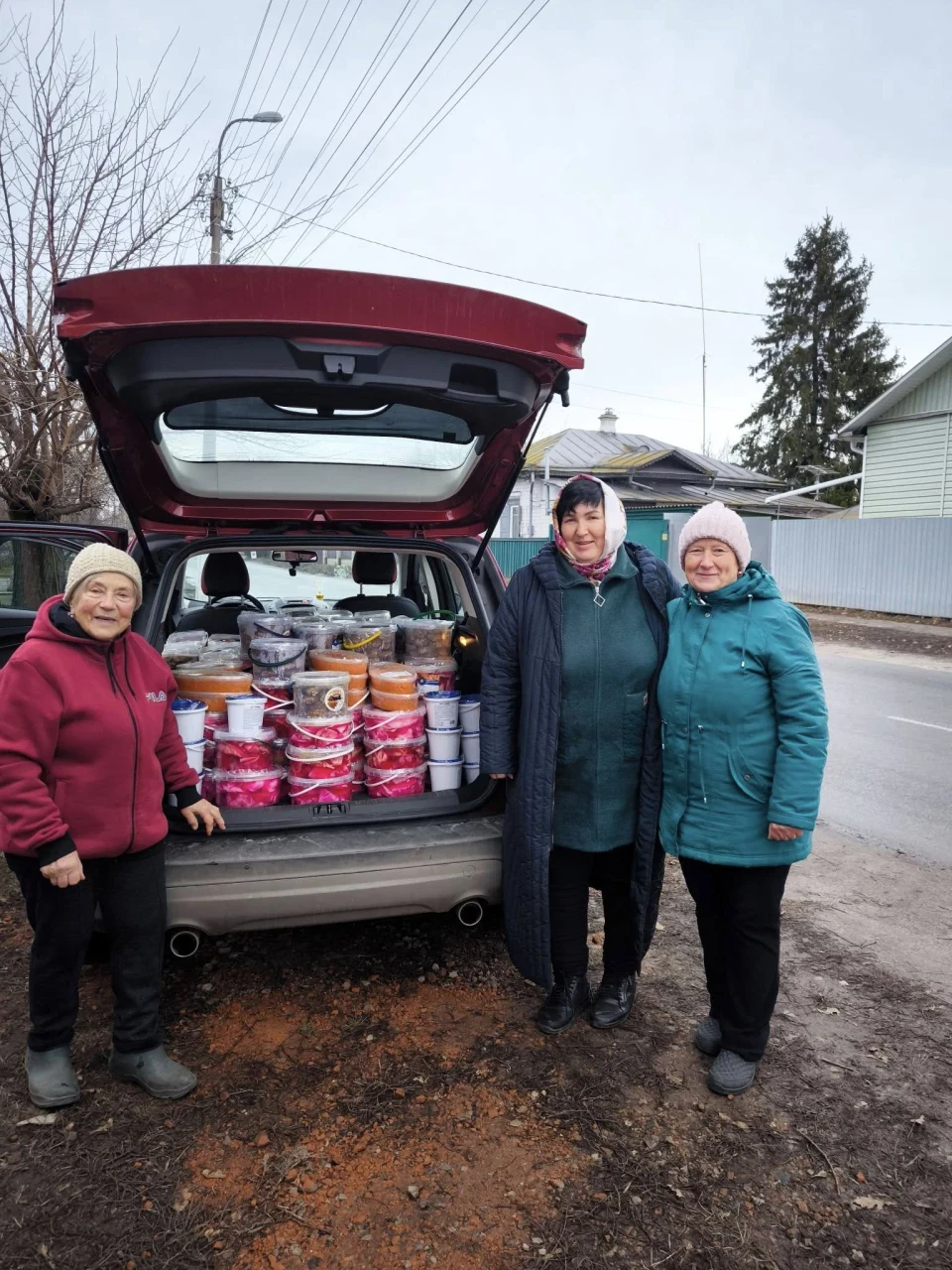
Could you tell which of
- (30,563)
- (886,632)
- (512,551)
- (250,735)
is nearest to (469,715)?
(250,735)

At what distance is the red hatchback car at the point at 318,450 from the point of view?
2227mm

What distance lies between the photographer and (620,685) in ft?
8.71

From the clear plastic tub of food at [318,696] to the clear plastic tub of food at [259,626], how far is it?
464 millimetres

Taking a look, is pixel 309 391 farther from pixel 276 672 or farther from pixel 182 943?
pixel 182 943

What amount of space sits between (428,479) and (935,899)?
298 cm

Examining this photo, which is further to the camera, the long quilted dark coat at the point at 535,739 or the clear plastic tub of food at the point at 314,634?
the clear plastic tub of food at the point at 314,634

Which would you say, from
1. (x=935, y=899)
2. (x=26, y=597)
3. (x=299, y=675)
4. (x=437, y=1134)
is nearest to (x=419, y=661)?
(x=299, y=675)

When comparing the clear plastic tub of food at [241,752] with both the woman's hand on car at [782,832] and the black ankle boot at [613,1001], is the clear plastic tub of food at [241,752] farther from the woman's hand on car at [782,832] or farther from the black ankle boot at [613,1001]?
the woman's hand on car at [782,832]

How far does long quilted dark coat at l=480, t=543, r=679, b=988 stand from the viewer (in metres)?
2.66

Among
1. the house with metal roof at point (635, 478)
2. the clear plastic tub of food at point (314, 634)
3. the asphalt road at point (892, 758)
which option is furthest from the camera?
the house with metal roof at point (635, 478)

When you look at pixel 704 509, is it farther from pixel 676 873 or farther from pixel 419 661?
pixel 676 873

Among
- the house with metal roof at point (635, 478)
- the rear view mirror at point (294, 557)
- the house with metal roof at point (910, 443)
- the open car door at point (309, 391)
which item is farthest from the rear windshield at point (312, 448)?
the house with metal roof at point (635, 478)

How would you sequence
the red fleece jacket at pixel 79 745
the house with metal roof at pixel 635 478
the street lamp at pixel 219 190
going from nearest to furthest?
the red fleece jacket at pixel 79 745, the street lamp at pixel 219 190, the house with metal roof at pixel 635 478

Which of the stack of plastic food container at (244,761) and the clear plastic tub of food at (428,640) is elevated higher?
the clear plastic tub of food at (428,640)
